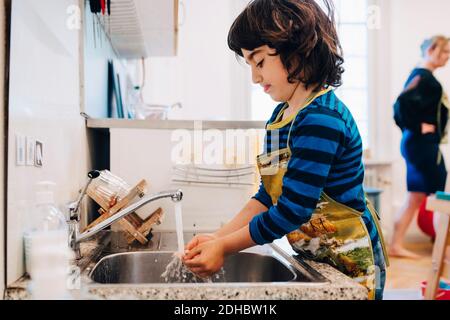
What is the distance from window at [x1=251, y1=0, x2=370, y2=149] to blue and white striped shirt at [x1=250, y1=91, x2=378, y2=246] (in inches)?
9.9

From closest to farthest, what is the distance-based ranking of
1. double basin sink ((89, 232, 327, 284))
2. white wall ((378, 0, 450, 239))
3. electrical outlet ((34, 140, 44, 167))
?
electrical outlet ((34, 140, 44, 167)) < double basin sink ((89, 232, 327, 284)) < white wall ((378, 0, 450, 239))

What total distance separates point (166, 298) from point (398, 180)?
2175 mm

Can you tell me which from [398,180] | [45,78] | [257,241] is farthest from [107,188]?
[398,180]

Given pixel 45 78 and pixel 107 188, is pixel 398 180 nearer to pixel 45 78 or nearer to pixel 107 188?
pixel 107 188

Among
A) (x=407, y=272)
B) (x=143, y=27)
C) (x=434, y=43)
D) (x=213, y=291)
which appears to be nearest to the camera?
(x=213, y=291)

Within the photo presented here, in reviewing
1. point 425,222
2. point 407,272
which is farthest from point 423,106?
point 407,272

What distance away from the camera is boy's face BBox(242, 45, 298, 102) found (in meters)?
0.69

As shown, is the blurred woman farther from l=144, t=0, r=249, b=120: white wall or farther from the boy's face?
the boy's face

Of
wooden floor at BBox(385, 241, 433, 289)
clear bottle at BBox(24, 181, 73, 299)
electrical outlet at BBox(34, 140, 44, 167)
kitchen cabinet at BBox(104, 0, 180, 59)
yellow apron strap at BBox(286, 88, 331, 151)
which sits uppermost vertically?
kitchen cabinet at BBox(104, 0, 180, 59)

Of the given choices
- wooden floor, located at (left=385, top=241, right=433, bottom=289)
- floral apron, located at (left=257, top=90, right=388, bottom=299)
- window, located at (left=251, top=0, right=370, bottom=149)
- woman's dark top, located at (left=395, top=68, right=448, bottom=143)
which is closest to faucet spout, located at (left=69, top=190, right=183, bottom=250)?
floral apron, located at (left=257, top=90, right=388, bottom=299)

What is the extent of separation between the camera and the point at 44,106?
0.68m

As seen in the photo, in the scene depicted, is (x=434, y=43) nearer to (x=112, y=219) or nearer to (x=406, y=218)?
(x=406, y=218)

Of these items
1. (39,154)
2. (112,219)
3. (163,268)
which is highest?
(39,154)

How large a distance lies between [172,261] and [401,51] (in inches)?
65.4
